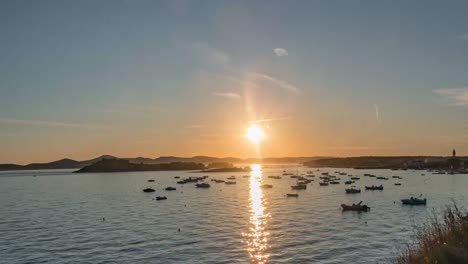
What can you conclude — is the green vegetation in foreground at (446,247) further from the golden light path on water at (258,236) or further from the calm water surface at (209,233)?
the golden light path on water at (258,236)

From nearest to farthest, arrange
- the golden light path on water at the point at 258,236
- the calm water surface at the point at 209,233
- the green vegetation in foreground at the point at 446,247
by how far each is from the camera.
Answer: the green vegetation in foreground at the point at 446,247 → the calm water surface at the point at 209,233 → the golden light path on water at the point at 258,236

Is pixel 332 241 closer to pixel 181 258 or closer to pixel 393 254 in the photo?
pixel 393 254

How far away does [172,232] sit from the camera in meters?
51.6

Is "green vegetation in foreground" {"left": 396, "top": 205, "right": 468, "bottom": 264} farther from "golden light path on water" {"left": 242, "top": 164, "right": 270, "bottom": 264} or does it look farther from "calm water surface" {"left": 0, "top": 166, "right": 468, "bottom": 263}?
"golden light path on water" {"left": 242, "top": 164, "right": 270, "bottom": 264}

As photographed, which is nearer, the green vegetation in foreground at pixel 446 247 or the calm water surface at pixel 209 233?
the green vegetation in foreground at pixel 446 247

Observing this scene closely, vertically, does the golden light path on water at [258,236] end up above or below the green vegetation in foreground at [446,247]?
below

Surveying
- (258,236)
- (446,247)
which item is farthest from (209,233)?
(446,247)

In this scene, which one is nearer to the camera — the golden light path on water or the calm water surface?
the calm water surface

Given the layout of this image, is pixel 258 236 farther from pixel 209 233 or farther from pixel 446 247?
pixel 446 247

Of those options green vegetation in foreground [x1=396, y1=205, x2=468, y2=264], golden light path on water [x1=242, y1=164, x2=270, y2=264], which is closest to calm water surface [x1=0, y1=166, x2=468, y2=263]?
golden light path on water [x1=242, y1=164, x2=270, y2=264]

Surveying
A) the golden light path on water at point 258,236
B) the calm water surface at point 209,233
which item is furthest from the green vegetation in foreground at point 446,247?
the golden light path on water at point 258,236

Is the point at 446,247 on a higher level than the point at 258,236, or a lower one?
higher

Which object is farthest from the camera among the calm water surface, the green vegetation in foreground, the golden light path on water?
the golden light path on water

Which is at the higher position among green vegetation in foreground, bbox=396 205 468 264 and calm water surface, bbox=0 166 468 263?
green vegetation in foreground, bbox=396 205 468 264
